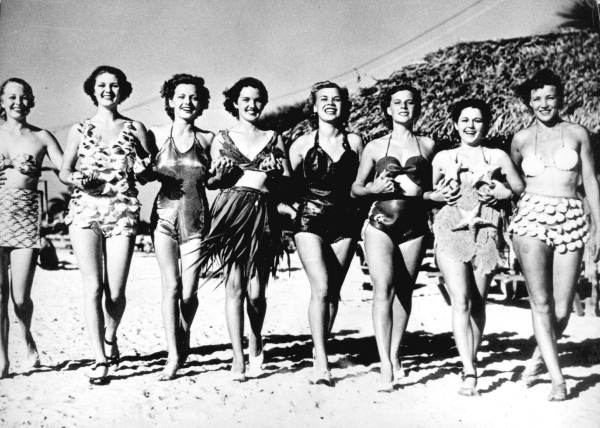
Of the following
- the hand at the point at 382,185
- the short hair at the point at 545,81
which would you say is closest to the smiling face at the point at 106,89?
the hand at the point at 382,185

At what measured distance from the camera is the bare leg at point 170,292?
3.79 m

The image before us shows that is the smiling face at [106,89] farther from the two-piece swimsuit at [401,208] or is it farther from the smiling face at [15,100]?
the two-piece swimsuit at [401,208]

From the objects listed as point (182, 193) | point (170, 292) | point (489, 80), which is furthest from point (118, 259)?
point (489, 80)

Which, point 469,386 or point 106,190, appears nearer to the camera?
point 469,386

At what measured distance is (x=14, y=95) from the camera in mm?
3850

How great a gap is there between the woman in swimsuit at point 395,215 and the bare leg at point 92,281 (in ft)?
6.43

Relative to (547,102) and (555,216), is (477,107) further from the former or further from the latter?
(555,216)

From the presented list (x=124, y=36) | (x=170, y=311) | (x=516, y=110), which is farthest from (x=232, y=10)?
(x=516, y=110)

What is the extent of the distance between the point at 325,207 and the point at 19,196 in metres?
2.30

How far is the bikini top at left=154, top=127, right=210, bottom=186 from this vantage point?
385cm

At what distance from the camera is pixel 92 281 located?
3.73 meters

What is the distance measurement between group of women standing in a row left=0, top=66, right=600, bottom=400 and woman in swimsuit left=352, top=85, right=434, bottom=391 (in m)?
0.01

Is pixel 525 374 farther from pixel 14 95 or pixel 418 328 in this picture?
pixel 14 95

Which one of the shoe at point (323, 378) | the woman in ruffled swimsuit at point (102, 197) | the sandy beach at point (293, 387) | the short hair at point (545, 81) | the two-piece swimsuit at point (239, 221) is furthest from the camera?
the two-piece swimsuit at point (239, 221)
